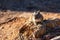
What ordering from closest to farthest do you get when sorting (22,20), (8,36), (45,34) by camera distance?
(45,34), (8,36), (22,20)

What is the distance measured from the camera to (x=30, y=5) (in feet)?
28.4

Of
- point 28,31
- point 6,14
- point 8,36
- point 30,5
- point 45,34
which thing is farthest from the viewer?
point 30,5

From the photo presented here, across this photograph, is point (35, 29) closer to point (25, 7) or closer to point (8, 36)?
point (8, 36)

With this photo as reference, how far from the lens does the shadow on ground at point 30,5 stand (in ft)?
27.6

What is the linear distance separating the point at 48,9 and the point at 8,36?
2.39 meters

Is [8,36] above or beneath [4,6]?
beneath

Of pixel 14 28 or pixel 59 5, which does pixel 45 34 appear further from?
pixel 59 5

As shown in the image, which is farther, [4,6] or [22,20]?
[4,6]

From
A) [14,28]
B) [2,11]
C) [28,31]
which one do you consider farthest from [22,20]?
[28,31]

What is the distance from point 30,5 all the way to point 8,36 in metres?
2.42

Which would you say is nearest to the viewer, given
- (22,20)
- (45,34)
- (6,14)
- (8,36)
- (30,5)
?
(45,34)

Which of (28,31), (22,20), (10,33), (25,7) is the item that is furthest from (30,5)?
(28,31)

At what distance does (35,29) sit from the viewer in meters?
5.18

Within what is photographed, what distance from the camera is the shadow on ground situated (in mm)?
8406
